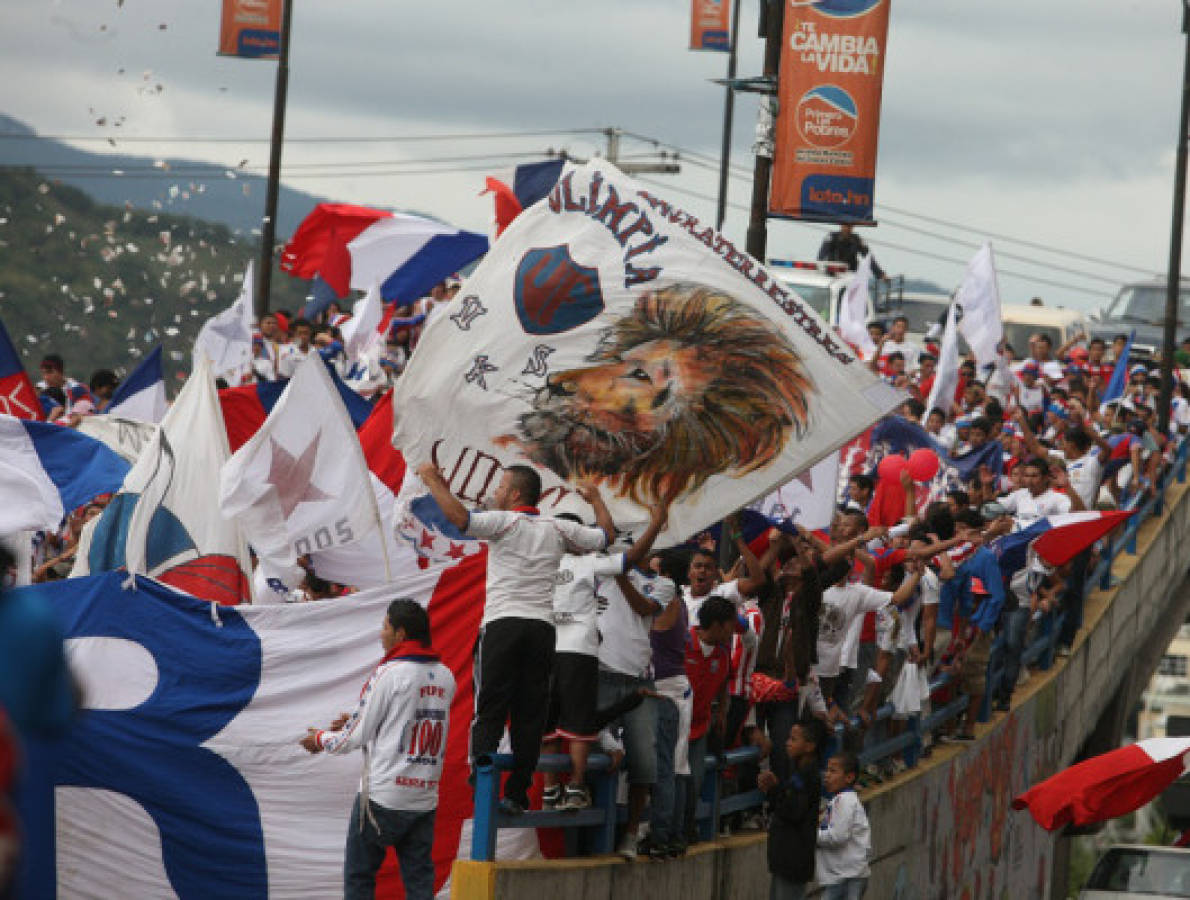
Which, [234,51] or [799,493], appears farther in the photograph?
[234,51]

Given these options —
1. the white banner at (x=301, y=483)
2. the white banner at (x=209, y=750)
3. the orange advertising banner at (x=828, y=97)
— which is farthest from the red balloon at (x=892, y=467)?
the white banner at (x=209, y=750)

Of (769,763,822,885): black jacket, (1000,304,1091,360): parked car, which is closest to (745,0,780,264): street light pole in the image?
(769,763,822,885): black jacket

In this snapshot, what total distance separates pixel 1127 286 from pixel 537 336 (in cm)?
2961

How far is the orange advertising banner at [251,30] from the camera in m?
24.7

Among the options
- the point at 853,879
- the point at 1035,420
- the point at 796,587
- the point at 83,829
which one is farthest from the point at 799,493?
the point at 1035,420

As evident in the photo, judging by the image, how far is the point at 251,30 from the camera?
2481 cm

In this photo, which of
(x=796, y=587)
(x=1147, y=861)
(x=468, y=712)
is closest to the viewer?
(x=468, y=712)

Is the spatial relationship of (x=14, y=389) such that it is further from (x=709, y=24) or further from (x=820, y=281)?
(x=709, y=24)

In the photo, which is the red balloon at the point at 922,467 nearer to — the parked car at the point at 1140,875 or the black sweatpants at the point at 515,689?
the black sweatpants at the point at 515,689

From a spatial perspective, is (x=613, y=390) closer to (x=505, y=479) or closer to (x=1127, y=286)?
(x=505, y=479)

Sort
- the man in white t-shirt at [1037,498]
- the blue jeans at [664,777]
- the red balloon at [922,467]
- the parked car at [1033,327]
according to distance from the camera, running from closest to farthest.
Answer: the blue jeans at [664,777]
the red balloon at [922,467]
the man in white t-shirt at [1037,498]
the parked car at [1033,327]

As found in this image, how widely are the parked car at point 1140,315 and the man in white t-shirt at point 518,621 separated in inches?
1087

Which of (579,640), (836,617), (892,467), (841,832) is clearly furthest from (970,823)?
(579,640)

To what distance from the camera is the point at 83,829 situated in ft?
26.8
